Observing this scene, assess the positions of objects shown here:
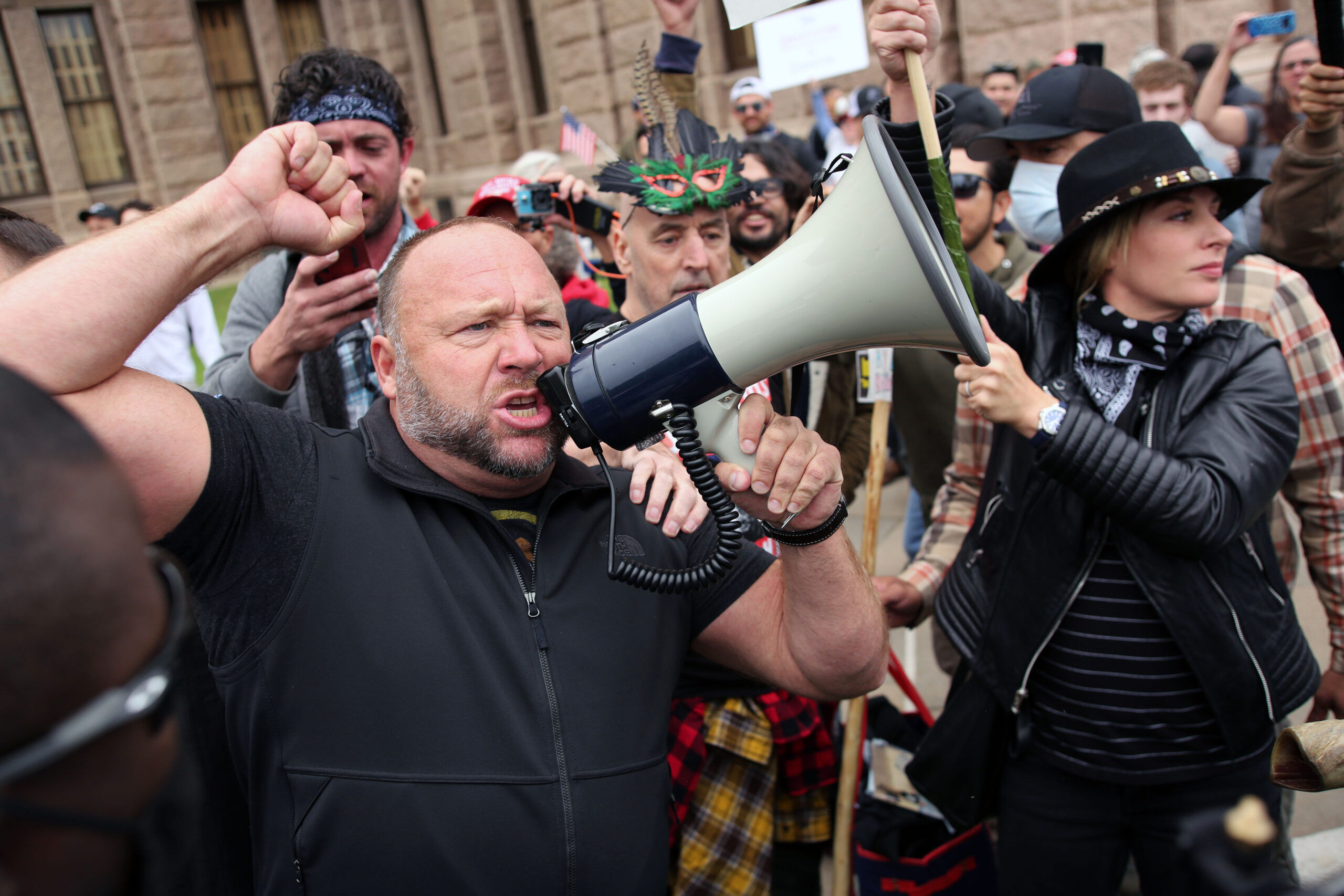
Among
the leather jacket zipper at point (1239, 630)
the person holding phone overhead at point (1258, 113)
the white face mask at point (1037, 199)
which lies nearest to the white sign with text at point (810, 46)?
the white face mask at point (1037, 199)

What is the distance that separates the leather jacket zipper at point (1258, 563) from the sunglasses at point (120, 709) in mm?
2090

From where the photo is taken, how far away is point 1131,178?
2.09 meters

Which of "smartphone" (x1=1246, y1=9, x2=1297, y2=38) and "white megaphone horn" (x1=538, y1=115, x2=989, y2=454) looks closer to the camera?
"white megaphone horn" (x1=538, y1=115, x2=989, y2=454)

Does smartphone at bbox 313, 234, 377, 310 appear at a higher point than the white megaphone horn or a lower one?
higher

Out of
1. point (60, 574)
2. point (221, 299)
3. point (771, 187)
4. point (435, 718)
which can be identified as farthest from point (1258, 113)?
point (221, 299)

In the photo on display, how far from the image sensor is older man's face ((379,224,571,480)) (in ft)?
5.32

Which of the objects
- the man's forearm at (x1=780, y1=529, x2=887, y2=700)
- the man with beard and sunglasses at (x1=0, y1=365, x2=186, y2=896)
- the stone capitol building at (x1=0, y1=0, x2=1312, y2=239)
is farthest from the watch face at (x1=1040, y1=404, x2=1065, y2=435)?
the stone capitol building at (x1=0, y1=0, x2=1312, y2=239)

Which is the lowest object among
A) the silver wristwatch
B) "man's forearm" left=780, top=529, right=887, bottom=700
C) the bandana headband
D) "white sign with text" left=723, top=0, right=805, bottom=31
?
"man's forearm" left=780, top=529, right=887, bottom=700

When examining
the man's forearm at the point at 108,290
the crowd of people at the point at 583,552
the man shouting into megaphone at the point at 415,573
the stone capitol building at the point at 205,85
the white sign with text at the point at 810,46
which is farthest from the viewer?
the stone capitol building at the point at 205,85

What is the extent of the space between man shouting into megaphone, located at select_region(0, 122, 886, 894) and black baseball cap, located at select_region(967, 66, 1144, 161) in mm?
2218

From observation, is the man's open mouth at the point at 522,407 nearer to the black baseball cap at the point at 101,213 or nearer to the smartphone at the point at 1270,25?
the smartphone at the point at 1270,25

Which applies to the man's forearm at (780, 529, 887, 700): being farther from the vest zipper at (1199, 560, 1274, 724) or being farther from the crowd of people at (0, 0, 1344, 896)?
the vest zipper at (1199, 560, 1274, 724)

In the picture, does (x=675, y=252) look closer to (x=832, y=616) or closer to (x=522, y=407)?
(x=522, y=407)

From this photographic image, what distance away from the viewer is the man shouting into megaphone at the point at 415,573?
1358 millimetres
